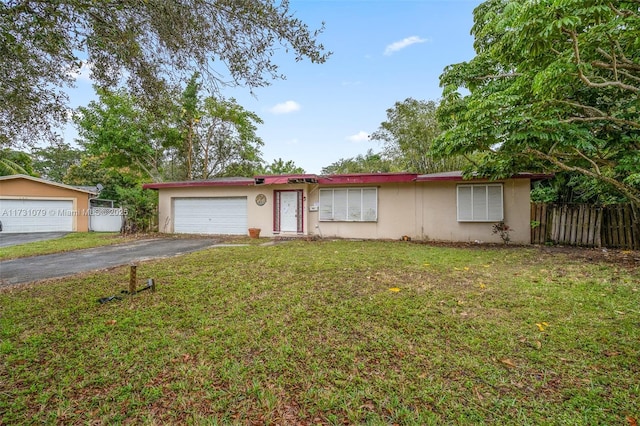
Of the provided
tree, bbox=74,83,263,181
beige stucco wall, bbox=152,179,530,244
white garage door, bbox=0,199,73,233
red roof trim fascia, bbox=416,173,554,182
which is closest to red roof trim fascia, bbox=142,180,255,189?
beige stucco wall, bbox=152,179,530,244

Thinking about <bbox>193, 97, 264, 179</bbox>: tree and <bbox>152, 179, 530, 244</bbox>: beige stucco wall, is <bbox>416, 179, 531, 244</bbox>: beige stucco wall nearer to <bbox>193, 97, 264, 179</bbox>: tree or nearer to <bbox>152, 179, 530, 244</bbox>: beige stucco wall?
<bbox>152, 179, 530, 244</bbox>: beige stucco wall

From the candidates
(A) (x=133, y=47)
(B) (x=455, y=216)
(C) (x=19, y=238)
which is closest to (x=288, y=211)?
(B) (x=455, y=216)

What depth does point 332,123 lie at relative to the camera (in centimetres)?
1505

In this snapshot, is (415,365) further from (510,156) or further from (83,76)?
(510,156)

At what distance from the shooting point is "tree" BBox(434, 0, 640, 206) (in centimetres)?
421

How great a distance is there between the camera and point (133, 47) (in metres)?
3.84

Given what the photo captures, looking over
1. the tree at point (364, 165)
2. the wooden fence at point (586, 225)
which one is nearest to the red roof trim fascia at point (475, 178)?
the wooden fence at point (586, 225)

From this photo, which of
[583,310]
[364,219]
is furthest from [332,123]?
[583,310]

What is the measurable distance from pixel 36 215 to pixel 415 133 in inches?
805

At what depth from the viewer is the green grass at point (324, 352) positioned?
6.30ft

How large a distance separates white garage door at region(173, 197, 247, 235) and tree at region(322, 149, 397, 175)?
937 cm

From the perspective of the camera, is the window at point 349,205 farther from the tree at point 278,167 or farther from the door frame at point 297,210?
the tree at point 278,167

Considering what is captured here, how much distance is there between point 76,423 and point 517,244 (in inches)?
423

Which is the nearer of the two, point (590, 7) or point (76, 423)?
point (76, 423)
